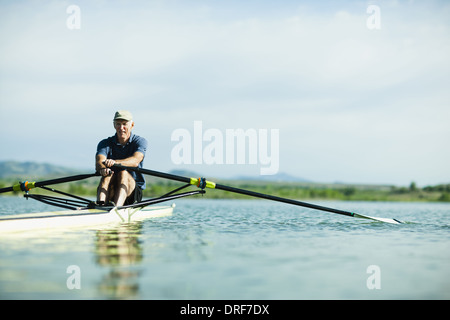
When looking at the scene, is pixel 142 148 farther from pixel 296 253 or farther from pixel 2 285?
pixel 2 285

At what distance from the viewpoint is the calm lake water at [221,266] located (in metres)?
4.07

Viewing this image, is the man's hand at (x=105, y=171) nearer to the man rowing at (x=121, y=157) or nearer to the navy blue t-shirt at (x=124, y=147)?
the man rowing at (x=121, y=157)

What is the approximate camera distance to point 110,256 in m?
5.60

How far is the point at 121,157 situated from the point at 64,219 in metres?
2.21

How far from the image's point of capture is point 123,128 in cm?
1005

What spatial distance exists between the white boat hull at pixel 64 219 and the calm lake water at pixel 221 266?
1.81 ft

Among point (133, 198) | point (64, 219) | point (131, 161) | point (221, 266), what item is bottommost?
point (221, 266)

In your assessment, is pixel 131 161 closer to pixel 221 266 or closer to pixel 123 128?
pixel 123 128

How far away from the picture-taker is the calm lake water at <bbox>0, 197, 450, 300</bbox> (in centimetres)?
407

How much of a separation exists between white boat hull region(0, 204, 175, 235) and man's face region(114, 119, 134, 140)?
1679 millimetres

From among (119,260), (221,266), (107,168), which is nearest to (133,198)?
(107,168)

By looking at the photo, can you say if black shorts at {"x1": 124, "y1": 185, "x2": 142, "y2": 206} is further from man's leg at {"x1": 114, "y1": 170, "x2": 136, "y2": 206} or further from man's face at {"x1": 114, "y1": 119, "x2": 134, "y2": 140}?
man's face at {"x1": 114, "y1": 119, "x2": 134, "y2": 140}

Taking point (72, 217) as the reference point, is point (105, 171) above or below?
above

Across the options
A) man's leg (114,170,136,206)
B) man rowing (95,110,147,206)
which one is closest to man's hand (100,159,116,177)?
man rowing (95,110,147,206)
